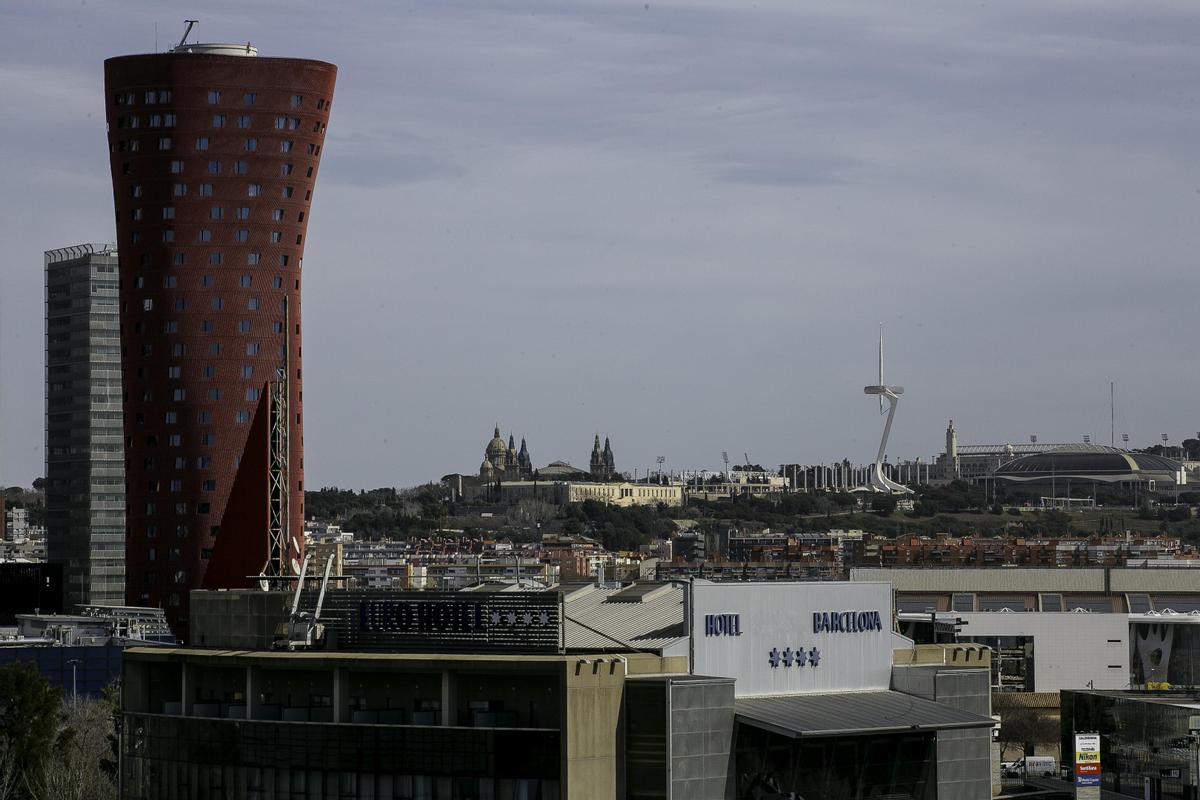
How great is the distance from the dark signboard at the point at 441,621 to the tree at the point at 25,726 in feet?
77.8

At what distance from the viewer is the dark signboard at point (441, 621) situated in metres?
62.8

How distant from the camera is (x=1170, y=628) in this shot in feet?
573

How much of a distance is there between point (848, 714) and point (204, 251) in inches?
5033

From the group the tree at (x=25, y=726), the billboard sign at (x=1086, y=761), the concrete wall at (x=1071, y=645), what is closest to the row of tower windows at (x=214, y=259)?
the concrete wall at (x=1071, y=645)

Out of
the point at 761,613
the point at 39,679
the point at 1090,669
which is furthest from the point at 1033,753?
the point at 761,613

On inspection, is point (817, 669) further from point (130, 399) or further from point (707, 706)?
point (130, 399)

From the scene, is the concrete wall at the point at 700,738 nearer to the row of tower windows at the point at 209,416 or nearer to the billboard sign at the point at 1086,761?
the billboard sign at the point at 1086,761

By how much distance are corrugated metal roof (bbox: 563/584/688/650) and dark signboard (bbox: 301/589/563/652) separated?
105 centimetres

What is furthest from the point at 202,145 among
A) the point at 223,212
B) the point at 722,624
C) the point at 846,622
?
the point at 722,624

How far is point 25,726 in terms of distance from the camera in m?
88.0

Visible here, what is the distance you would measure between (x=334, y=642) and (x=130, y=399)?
125 meters

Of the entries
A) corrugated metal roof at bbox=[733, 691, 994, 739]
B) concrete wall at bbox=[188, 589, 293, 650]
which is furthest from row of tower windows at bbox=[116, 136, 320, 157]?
corrugated metal roof at bbox=[733, 691, 994, 739]

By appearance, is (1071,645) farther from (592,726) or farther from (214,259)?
(592,726)

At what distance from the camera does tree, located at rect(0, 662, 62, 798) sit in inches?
3433
